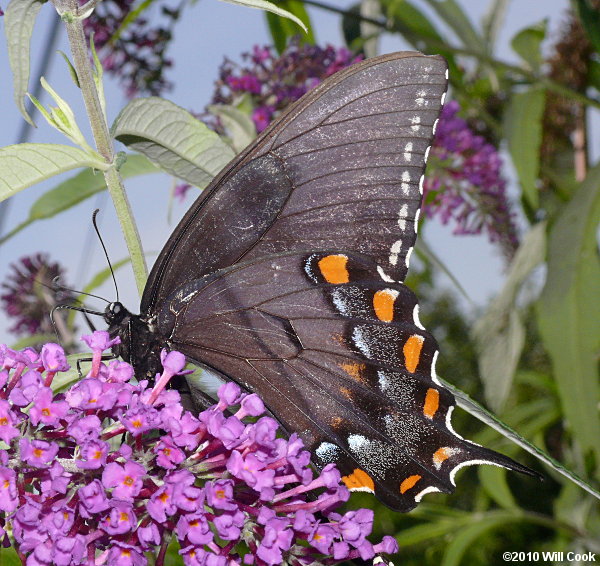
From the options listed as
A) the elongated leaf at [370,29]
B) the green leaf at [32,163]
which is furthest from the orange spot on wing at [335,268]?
the elongated leaf at [370,29]

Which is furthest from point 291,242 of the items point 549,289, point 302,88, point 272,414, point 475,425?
point 475,425

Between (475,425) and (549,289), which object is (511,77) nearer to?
(549,289)

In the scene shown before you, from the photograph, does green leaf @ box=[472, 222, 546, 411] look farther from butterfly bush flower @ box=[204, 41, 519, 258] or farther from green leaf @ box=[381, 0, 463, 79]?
green leaf @ box=[381, 0, 463, 79]

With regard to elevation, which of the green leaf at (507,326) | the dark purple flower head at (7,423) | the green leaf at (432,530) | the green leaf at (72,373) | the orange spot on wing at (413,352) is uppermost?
the dark purple flower head at (7,423)

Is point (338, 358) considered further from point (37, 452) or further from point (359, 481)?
point (37, 452)

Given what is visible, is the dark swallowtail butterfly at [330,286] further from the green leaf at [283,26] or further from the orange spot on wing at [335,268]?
the green leaf at [283,26]

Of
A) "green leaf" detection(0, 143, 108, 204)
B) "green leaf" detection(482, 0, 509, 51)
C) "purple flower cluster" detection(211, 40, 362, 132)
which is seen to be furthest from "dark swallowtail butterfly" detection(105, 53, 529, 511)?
"green leaf" detection(482, 0, 509, 51)
